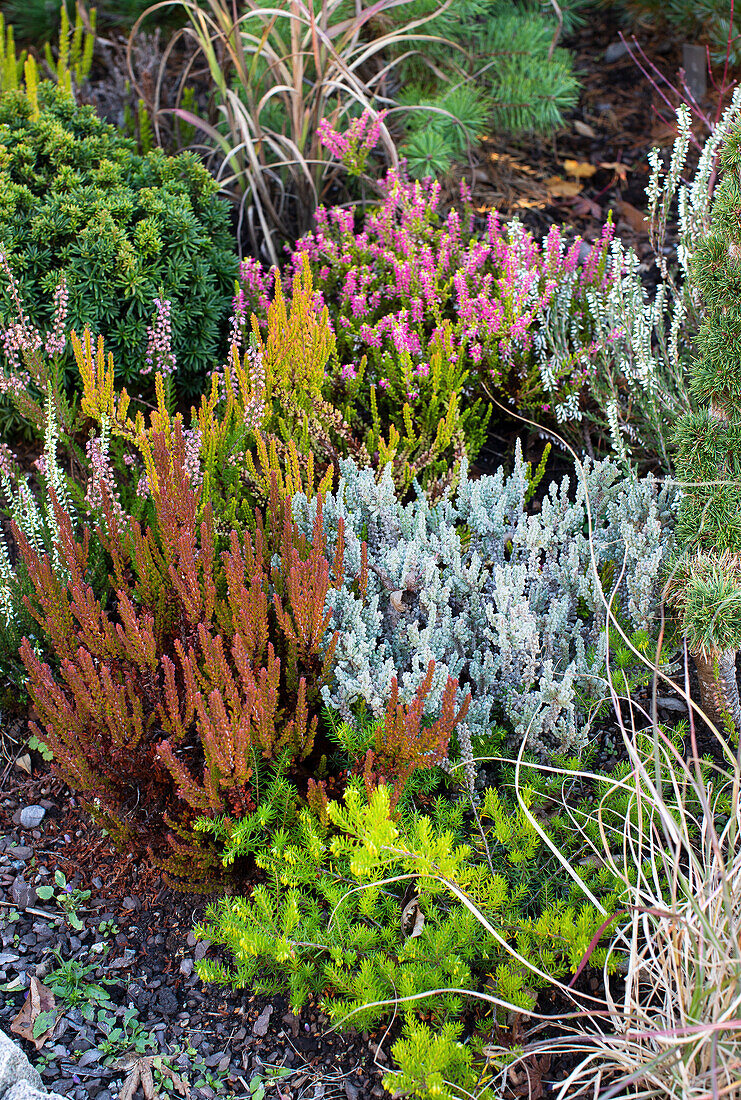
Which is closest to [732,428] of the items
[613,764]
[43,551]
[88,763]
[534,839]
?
[613,764]

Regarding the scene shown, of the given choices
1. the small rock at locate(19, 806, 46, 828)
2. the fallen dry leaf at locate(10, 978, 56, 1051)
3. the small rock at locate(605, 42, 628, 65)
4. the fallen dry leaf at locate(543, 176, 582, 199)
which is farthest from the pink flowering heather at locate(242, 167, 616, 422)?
the small rock at locate(605, 42, 628, 65)

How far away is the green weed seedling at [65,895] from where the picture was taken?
2043mm

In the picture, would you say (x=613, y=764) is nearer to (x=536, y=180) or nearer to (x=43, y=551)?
(x=43, y=551)

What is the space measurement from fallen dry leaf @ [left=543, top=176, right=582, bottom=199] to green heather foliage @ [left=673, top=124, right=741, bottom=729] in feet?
7.17

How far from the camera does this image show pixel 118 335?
3021mm

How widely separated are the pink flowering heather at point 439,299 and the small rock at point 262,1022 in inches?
71.5

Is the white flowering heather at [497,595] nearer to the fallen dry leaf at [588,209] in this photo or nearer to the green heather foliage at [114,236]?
the green heather foliage at [114,236]

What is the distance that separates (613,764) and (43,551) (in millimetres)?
1775

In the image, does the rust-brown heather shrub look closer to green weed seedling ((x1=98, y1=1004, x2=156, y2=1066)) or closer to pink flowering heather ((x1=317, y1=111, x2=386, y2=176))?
green weed seedling ((x1=98, y1=1004, x2=156, y2=1066))

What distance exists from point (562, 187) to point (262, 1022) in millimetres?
3857

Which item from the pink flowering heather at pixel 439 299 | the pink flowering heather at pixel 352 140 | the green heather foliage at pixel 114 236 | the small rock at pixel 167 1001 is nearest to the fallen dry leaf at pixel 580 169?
the pink flowering heather at pixel 439 299

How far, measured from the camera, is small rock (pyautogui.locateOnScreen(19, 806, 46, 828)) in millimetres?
2242

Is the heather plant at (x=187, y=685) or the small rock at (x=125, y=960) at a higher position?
the heather plant at (x=187, y=685)

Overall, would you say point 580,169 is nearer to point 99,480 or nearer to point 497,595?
point 497,595
